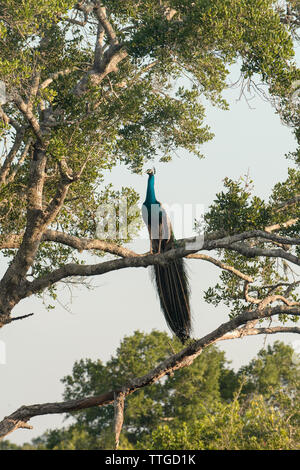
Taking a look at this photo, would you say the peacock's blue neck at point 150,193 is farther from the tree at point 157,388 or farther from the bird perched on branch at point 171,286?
the tree at point 157,388

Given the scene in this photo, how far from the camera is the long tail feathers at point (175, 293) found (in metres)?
15.2

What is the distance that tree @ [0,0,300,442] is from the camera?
12.8 m

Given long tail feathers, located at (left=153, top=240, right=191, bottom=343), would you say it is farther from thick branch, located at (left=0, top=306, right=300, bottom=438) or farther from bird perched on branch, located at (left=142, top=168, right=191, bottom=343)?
thick branch, located at (left=0, top=306, right=300, bottom=438)

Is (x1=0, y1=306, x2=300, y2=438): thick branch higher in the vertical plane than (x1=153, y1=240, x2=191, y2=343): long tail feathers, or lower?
lower

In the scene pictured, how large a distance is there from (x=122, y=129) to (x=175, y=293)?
14.2 ft

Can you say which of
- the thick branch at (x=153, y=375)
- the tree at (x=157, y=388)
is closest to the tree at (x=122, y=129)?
the thick branch at (x=153, y=375)

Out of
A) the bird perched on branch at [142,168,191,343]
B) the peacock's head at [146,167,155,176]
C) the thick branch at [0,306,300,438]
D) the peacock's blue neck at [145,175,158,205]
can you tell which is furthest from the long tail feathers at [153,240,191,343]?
the peacock's head at [146,167,155,176]

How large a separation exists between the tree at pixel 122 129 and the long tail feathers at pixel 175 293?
27.0 inches

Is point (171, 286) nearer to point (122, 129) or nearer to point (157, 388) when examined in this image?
point (122, 129)

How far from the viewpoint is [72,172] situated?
48.0 ft

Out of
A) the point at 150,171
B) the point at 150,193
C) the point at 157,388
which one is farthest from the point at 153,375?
the point at 157,388

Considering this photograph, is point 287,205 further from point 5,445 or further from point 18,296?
point 5,445

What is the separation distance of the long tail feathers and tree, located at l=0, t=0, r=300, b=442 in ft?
2.25

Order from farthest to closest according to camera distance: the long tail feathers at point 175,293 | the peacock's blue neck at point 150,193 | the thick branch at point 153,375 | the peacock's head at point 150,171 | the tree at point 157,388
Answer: the tree at point 157,388 → the peacock's head at point 150,171 → the peacock's blue neck at point 150,193 → the long tail feathers at point 175,293 → the thick branch at point 153,375
